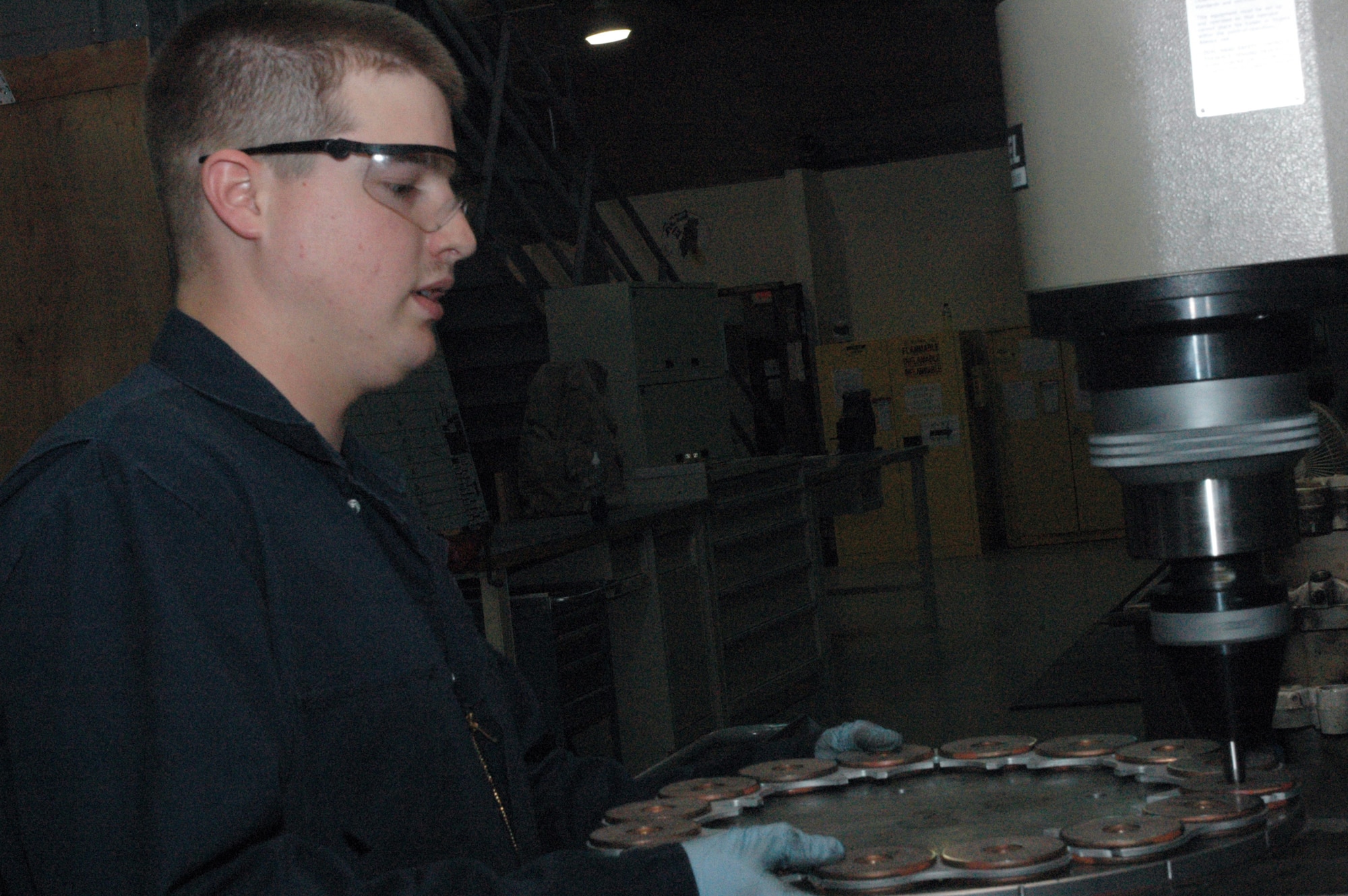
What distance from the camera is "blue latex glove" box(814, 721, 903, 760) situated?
54.1 inches

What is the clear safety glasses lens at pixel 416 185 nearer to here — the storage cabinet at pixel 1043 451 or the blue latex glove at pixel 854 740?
the blue latex glove at pixel 854 740

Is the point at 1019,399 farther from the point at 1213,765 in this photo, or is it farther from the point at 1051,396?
the point at 1213,765

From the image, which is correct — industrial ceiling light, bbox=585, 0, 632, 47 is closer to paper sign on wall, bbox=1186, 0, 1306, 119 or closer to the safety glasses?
the safety glasses

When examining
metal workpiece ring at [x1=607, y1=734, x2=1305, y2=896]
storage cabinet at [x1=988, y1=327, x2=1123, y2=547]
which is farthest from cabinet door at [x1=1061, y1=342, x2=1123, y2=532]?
metal workpiece ring at [x1=607, y1=734, x2=1305, y2=896]

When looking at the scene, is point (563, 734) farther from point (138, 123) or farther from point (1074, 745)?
point (1074, 745)

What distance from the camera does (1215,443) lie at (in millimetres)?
947

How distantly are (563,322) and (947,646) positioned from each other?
8.32 ft

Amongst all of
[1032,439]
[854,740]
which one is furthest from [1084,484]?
[854,740]

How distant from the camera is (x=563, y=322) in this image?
6.31m

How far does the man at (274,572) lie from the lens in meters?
0.80

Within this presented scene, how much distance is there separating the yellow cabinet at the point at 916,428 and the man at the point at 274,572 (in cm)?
941

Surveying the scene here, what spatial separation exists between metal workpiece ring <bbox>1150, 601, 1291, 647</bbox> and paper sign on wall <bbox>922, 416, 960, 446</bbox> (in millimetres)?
9585

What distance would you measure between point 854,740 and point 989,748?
0.57 feet

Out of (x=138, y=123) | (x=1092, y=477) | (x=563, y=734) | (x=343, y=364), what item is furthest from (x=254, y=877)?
(x=1092, y=477)
